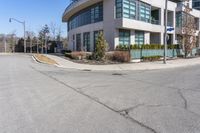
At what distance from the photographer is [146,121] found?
6.55 metres

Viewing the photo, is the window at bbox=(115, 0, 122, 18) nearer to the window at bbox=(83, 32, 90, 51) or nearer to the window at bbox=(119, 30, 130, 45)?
the window at bbox=(119, 30, 130, 45)

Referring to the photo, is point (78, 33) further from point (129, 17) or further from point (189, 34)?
point (189, 34)

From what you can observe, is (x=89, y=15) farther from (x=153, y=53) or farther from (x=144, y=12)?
(x=153, y=53)

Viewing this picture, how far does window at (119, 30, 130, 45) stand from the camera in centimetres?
3506

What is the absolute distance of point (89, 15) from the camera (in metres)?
41.5

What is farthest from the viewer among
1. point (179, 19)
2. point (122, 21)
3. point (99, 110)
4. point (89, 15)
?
point (179, 19)

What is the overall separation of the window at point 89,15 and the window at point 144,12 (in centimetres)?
549

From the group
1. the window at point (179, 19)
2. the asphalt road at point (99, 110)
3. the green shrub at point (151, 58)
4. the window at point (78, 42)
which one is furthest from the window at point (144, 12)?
the asphalt road at point (99, 110)

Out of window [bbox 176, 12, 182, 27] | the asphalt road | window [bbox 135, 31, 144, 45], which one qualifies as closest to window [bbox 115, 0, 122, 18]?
window [bbox 135, 31, 144, 45]

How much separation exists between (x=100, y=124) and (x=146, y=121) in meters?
1.14

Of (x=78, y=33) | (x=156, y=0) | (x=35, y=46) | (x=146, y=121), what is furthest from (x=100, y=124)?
(x=35, y=46)

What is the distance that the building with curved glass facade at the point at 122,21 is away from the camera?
34.0 meters

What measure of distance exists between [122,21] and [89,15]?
1019 centimetres

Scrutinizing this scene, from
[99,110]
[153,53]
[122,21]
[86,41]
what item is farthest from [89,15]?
[99,110]
